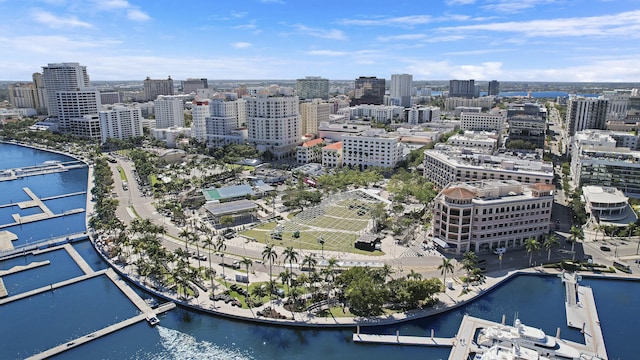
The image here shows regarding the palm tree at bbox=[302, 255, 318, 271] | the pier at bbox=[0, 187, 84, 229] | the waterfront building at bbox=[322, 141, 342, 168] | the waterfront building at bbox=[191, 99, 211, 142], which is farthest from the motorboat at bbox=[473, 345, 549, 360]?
the waterfront building at bbox=[191, 99, 211, 142]

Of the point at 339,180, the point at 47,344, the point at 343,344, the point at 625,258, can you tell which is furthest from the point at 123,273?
the point at 625,258

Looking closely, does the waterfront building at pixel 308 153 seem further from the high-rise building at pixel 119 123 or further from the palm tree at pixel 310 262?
the high-rise building at pixel 119 123

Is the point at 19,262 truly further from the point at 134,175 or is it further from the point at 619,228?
the point at 619,228

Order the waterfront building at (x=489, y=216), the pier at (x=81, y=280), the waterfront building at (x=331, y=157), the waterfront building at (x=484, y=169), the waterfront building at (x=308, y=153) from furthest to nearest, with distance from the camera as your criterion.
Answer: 1. the waterfront building at (x=308, y=153)
2. the waterfront building at (x=331, y=157)
3. the waterfront building at (x=484, y=169)
4. the waterfront building at (x=489, y=216)
5. the pier at (x=81, y=280)

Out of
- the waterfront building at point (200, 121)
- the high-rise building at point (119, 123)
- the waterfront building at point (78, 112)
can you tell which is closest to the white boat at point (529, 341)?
the waterfront building at point (200, 121)

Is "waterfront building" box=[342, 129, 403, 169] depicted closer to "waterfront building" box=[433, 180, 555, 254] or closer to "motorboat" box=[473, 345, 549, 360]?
"waterfront building" box=[433, 180, 555, 254]

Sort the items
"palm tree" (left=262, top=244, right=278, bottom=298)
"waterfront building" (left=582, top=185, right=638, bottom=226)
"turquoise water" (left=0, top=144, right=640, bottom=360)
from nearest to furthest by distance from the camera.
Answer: "turquoise water" (left=0, top=144, right=640, bottom=360) → "palm tree" (left=262, top=244, right=278, bottom=298) → "waterfront building" (left=582, top=185, right=638, bottom=226)
